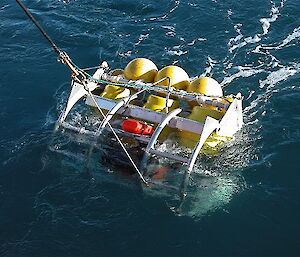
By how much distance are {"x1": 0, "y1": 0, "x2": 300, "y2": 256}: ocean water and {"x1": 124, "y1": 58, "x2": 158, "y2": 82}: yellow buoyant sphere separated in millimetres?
4357

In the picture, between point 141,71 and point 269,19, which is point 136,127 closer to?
point 141,71

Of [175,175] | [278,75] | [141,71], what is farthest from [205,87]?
[278,75]

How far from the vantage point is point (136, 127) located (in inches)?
1085

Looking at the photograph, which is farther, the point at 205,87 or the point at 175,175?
the point at 205,87

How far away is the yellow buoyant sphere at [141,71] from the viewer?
31250 millimetres

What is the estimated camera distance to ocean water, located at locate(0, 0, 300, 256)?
79.3 ft

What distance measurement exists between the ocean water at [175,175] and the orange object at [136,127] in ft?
8.35

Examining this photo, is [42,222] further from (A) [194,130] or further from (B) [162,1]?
(B) [162,1]

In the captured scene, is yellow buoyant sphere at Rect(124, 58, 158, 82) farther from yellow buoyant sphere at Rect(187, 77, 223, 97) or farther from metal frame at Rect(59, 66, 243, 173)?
yellow buoyant sphere at Rect(187, 77, 223, 97)

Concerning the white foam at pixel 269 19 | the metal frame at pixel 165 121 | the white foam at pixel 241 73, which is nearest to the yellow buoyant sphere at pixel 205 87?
the metal frame at pixel 165 121

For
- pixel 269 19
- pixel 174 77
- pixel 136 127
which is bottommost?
pixel 136 127

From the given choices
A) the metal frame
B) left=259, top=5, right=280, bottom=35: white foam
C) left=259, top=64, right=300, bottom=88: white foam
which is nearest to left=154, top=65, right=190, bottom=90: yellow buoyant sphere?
the metal frame

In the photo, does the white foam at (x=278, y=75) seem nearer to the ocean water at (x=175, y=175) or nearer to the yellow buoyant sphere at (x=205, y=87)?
the ocean water at (x=175, y=175)

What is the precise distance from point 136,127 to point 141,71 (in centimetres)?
507
